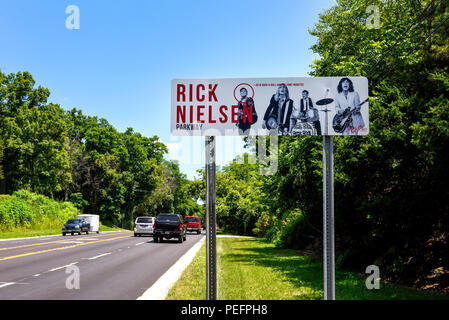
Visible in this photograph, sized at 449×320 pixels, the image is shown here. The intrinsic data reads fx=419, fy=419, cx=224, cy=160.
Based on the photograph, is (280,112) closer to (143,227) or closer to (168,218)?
(168,218)

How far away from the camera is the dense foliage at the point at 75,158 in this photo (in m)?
48.0

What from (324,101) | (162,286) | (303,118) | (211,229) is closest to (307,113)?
(303,118)

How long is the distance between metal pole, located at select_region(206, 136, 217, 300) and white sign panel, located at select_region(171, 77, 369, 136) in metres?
0.33

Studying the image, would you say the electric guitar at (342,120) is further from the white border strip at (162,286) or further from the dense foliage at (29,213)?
the dense foliage at (29,213)

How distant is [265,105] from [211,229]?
5.23 feet

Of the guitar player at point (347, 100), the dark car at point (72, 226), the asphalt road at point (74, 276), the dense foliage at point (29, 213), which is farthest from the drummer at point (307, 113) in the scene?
the dark car at point (72, 226)

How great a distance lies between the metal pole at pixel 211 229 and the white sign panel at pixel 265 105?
0.33 meters

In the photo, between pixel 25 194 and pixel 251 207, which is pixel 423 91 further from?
pixel 25 194

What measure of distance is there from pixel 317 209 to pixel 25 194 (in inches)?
1397

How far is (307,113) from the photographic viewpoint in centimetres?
504

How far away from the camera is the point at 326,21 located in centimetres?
2767

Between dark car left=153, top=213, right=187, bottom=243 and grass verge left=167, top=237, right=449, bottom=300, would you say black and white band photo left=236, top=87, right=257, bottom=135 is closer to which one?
grass verge left=167, top=237, right=449, bottom=300

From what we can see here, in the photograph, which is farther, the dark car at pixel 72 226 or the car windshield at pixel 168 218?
the dark car at pixel 72 226
